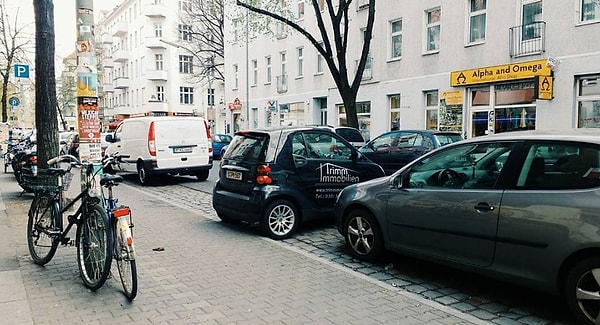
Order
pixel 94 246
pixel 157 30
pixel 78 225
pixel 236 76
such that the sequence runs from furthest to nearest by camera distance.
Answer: pixel 157 30, pixel 236 76, pixel 78 225, pixel 94 246

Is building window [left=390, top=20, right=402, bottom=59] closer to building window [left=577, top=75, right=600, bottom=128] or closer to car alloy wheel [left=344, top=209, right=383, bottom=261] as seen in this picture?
building window [left=577, top=75, right=600, bottom=128]

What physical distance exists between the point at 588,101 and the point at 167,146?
13.1 metres

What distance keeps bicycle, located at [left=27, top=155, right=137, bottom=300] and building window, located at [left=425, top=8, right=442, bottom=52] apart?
1846 cm

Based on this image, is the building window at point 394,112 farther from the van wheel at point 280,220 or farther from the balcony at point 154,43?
the balcony at point 154,43

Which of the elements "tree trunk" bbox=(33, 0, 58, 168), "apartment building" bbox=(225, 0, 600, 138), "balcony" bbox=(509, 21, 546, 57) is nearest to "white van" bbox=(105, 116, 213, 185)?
"tree trunk" bbox=(33, 0, 58, 168)

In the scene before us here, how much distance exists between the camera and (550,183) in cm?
429

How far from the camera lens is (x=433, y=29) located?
71.1ft

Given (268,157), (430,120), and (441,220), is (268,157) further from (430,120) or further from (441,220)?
(430,120)

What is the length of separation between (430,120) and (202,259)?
17260 mm

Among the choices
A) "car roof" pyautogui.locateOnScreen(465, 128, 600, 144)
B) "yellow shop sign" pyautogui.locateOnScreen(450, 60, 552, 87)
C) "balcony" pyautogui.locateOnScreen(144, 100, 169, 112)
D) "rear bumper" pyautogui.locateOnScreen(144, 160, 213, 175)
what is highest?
"balcony" pyautogui.locateOnScreen(144, 100, 169, 112)

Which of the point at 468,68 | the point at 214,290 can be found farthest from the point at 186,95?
the point at 214,290

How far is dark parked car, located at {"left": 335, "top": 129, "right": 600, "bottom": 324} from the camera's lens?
4004mm

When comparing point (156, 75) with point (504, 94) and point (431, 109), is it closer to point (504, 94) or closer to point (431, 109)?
point (431, 109)

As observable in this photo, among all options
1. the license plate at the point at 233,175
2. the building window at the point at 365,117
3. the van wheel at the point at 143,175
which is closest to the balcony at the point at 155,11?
the building window at the point at 365,117
